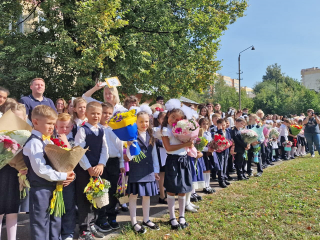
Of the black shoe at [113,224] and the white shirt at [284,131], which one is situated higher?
the white shirt at [284,131]

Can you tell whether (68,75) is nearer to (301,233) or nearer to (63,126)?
(63,126)

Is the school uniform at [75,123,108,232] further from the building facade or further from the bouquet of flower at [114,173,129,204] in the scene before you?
the building facade

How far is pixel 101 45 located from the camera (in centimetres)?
1024

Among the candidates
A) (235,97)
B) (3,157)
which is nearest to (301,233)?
(3,157)

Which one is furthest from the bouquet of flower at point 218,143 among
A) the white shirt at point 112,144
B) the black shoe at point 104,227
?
the black shoe at point 104,227

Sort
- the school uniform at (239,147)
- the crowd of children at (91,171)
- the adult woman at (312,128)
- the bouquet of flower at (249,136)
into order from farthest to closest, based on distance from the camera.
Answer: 1. the adult woman at (312,128)
2. the school uniform at (239,147)
3. the bouquet of flower at (249,136)
4. the crowd of children at (91,171)

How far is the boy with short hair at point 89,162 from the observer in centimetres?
383

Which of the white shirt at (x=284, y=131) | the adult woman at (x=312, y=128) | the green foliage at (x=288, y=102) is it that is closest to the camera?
the adult woman at (x=312, y=128)

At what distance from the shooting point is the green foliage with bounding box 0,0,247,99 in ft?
34.4

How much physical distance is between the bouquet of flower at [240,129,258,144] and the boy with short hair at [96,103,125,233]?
4561mm

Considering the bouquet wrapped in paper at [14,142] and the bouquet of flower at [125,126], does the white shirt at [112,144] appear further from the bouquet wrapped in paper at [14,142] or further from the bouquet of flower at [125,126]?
the bouquet wrapped in paper at [14,142]

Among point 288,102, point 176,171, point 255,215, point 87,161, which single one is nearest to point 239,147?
point 255,215

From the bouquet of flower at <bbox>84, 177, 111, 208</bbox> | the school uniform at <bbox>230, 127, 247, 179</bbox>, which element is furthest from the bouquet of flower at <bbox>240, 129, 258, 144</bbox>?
the bouquet of flower at <bbox>84, 177, 111, 208</bbox>

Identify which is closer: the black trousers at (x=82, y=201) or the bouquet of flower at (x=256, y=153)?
the black trousers at (x=82, y=201)
